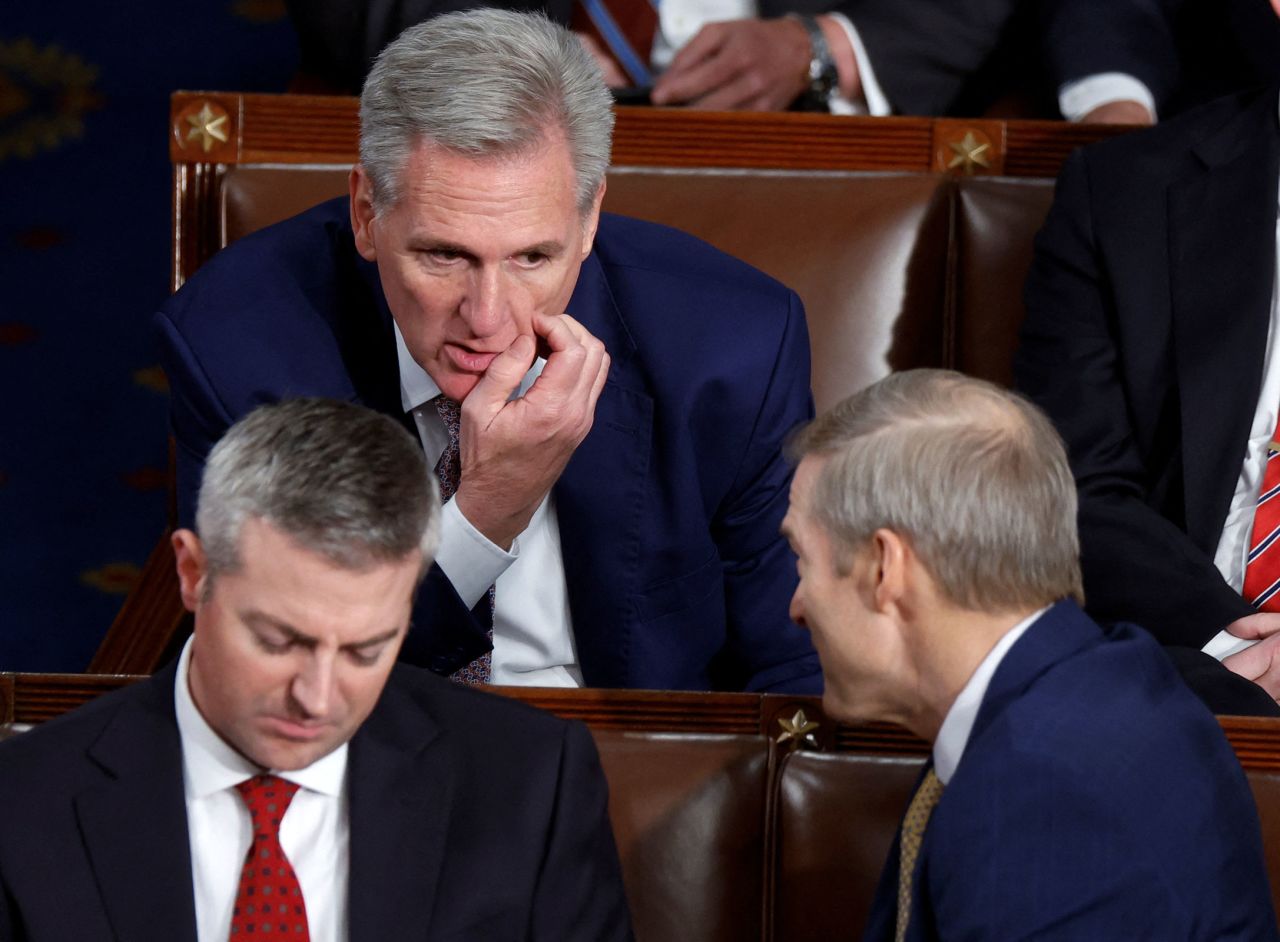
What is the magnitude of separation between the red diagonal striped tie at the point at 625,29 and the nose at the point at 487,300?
0.82m

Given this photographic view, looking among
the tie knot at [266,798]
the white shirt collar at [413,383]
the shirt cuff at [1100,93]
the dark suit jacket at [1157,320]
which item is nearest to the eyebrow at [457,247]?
the white shirt collar at [413,383]

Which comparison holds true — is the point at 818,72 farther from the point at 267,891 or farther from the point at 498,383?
the point at 267,891

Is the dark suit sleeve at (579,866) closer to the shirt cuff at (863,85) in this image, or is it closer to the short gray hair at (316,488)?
the short gray hair at (316,488)

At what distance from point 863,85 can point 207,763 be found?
131cm

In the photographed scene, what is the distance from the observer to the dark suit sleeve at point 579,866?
1.17 metres

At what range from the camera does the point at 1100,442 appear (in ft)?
5.89

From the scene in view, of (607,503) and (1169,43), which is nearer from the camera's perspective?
(607,503)

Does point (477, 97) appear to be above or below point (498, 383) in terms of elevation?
above

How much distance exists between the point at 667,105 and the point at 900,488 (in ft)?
3.47

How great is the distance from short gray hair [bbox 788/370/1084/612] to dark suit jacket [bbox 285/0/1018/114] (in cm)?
108

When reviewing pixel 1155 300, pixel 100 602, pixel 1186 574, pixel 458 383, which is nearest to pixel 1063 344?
pixel 1155 300

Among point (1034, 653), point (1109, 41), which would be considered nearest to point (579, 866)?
point (1034, 653)

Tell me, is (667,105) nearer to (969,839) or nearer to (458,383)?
(458,383)

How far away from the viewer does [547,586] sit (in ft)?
5.41
